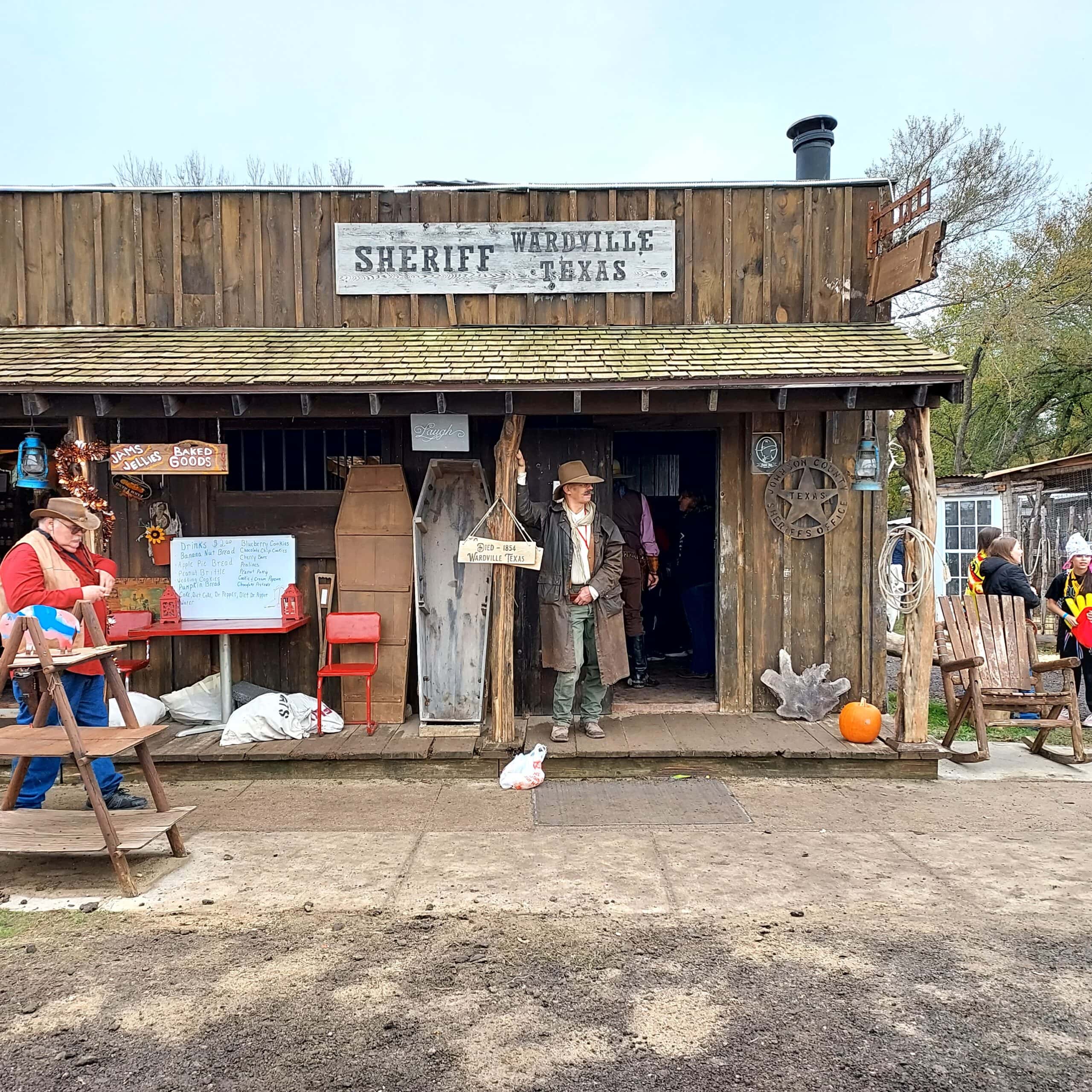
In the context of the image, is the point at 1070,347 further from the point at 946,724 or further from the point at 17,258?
the point at 17,258

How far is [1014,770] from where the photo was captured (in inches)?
236

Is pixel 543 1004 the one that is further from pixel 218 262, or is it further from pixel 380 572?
pixel 218 262

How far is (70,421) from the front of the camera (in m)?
6.12

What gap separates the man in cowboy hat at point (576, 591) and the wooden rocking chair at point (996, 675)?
2491 mm

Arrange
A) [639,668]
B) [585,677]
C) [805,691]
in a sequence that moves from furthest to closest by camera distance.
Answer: [639,668], [805,691], [585,677]

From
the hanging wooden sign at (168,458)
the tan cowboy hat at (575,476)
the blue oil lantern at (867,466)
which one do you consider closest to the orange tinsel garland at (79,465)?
the hanging wooden sign at (168,458)

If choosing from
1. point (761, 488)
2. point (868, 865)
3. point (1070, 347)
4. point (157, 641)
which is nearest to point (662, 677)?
point (761, 488)

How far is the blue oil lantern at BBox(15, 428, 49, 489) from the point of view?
579 centimetres

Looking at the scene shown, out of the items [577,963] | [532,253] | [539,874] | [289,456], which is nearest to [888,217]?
[532,253]

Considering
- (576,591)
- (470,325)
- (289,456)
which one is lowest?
(576,591)

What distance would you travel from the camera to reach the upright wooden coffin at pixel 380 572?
6547mm

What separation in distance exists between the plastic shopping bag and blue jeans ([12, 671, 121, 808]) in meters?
2.41

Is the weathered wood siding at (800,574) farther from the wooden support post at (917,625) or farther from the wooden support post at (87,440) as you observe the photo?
the wooden support post at (87,440)

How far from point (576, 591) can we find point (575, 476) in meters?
0.85
